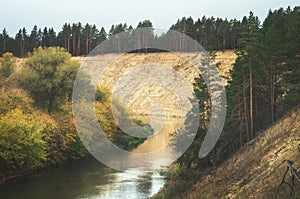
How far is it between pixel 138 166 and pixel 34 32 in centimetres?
8560

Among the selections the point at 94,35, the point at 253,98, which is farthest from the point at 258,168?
the point at 94,35

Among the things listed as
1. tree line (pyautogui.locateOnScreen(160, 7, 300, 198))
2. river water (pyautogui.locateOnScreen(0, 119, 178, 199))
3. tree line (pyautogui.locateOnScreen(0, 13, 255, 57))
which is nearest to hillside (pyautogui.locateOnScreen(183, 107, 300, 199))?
tree line (pyautogui.locateOnScreen(160, 7, 300, 198))

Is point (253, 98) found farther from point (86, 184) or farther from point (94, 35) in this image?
point (94, 35)

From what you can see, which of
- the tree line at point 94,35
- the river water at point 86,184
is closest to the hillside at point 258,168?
the river water at point 86,184

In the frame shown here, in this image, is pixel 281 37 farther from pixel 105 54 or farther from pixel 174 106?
pixel 105 54

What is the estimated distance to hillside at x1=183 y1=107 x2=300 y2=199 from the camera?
14009 millimetres

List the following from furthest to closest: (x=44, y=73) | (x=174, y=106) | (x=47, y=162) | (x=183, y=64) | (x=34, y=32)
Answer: (x=34, y=32) < (x=183, y=64) < (x=174, y=106) < (x=44, y=73) < (x=47, y=162)

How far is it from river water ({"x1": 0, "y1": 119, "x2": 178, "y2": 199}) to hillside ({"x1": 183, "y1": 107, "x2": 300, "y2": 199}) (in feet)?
21.3

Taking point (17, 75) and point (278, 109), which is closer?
point (278, 109)

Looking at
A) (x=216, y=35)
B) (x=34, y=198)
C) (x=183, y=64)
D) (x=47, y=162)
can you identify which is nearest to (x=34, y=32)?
(x=183, y=64)

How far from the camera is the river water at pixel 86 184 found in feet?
85.5

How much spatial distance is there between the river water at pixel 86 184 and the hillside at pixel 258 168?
6.48 m

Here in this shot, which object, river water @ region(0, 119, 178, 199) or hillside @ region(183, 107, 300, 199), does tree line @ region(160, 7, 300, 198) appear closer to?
hillside @ region(183, 107, 300, 199)

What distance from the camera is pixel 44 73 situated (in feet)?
133
